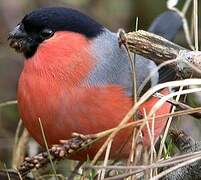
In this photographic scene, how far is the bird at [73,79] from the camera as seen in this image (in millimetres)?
1961

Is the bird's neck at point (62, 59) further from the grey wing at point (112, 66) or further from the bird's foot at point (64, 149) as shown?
the bird's foot at point (64, 149)

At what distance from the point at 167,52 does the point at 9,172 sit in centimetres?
56

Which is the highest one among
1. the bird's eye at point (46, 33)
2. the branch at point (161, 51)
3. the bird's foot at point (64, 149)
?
the bird's eye at point (46, 33)

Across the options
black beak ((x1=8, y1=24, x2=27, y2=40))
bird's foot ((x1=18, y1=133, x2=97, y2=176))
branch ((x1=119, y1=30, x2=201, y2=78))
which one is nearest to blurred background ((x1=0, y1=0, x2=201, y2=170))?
black beak ((x1=8, y1=24, x2=27, y2=40))

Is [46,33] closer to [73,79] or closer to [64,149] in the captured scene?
[73,79]

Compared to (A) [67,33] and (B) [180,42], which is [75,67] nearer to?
(A) [67,33]

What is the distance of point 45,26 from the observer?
209cm

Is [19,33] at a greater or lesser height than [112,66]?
greater

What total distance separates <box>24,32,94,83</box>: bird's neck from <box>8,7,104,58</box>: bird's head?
2 cm

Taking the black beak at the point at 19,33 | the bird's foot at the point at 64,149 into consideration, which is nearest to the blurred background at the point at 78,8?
the black beak at the point at 19,33

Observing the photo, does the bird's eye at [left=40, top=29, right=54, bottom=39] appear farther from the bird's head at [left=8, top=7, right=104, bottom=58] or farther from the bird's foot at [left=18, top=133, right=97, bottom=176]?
the bird's foot at [left=18, top=133, right=97, bottom=176]

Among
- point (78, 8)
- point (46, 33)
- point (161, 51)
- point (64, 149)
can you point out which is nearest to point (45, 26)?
point (46, 33)

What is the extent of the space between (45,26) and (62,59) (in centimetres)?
12

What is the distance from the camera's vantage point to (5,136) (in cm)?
296
